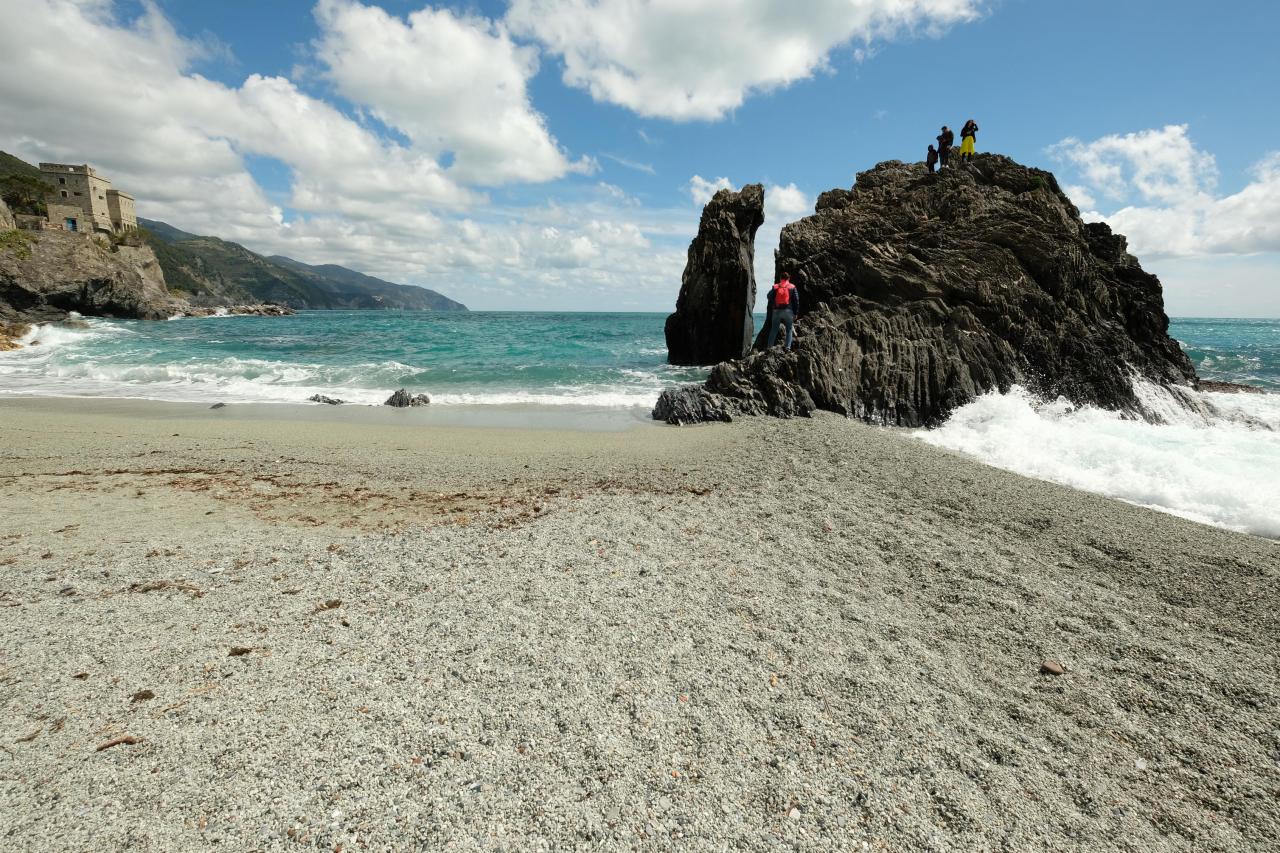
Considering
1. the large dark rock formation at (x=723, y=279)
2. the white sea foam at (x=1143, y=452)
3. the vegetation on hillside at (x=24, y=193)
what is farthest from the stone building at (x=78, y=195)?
the white sea foam at (x=1143, y=452)

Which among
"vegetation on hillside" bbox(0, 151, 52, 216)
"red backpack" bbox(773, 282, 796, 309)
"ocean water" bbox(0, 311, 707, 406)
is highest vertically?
"vegetation on hillside" bbox(0, 151, 52, 216)

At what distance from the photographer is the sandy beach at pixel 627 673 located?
2592 mm

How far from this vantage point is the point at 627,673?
3.60 m

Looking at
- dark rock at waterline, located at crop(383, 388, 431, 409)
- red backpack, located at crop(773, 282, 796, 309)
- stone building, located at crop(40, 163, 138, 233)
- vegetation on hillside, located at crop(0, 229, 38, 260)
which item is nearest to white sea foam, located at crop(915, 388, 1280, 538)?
red backpack, located at crop(773, 282, 796, 309)

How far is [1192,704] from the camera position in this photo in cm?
347

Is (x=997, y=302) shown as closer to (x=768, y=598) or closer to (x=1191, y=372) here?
(x=1191, y=372)

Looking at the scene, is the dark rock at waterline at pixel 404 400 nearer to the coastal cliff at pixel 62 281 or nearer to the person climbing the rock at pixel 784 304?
the person climbing the rock at pixel 784 304

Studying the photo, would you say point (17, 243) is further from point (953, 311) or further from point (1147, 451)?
point (1147, 451)

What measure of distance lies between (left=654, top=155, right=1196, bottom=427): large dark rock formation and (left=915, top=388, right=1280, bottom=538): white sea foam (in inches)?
34.6

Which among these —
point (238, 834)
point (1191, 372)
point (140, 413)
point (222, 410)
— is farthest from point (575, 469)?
point (1191, 372)

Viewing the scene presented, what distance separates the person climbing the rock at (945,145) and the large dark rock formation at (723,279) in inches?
304

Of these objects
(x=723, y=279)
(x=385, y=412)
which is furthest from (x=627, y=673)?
(x=723, y=279)

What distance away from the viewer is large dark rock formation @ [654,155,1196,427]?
1380 centimetres

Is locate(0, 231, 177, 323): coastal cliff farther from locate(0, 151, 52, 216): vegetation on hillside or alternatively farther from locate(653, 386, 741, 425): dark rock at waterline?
locate(653, 386, 741, 425): dark rock at waterline
